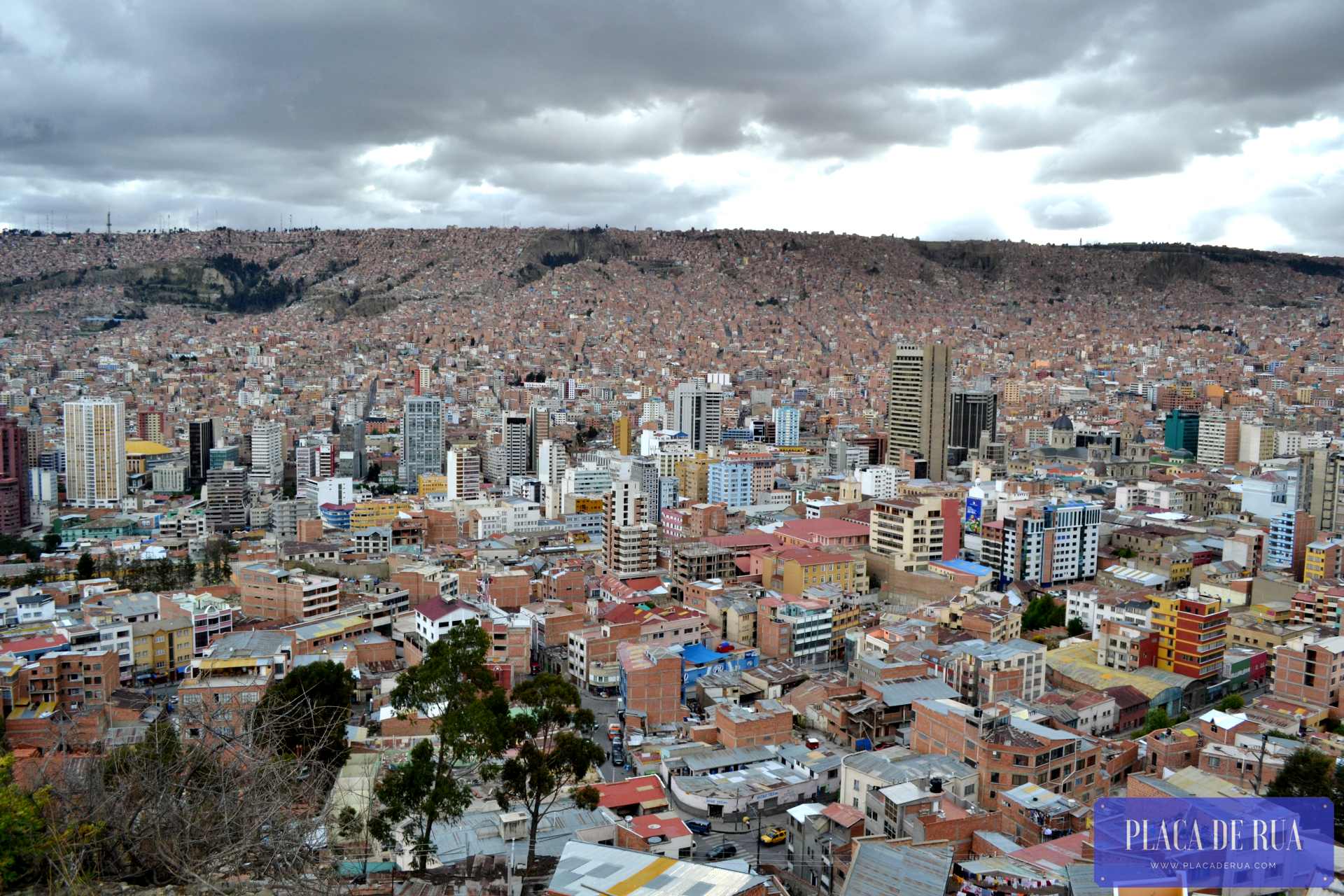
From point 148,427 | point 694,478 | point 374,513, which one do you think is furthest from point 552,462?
point 148,427

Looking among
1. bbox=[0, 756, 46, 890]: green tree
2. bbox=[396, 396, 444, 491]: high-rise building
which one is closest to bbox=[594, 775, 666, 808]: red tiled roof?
bbox=[0, 756, 46, 890]: green tree

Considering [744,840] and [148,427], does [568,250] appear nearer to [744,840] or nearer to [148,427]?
[148,427]

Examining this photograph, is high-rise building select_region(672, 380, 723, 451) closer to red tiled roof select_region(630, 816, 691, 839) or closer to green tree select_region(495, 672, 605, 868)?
red tiled roof select_region(630, 816, 691, 839)

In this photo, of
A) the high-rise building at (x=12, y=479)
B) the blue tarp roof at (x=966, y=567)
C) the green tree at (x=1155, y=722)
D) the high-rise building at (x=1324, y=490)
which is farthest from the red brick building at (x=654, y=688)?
the high-rise building at (x=12, y=479)

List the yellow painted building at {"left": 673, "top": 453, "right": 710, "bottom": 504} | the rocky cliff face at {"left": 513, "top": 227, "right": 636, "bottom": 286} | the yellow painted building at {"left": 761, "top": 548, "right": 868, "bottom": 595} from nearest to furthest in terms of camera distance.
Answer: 1. the yellow painted building at {"left": 761, "top": 548, "right": 868, "bottom": 595}
2. the yellow painted building at {"left": 673, "top": 453, "right": 710, "bottom": 504}
3. the rocky cliff face at {"left": 513, "top": 227, "right": 636, "bottom": 286}

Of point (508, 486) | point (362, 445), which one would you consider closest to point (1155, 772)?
point (508, 486)

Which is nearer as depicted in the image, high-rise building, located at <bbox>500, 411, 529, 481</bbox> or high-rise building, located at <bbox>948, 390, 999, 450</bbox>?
high-rise building, located at <bbox>500, 411, 529, 481</bbox>

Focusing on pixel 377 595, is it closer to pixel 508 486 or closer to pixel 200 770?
pixel 200 770
